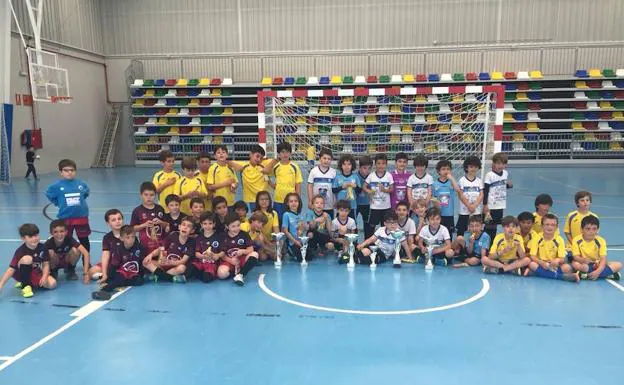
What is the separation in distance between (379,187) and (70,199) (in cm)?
388

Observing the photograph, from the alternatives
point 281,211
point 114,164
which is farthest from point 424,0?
point 114,164

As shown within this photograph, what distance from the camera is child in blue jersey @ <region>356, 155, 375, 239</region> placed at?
19.4 feet

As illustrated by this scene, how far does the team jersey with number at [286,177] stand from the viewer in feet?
19.1

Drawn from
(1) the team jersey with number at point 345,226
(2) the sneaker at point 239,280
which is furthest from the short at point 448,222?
(2) the sneaker at point 239,280

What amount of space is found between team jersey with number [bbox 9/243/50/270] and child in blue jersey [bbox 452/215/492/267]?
185 inches

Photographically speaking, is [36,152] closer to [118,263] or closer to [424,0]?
[118,263]

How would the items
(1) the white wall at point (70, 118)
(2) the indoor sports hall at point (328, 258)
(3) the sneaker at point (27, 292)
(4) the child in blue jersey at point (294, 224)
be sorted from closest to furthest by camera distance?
(2) the indoor sports hall at point (328, 258) < (3) the sneaker at point (27, 292) < (4) the child in blue jersey at point (294, 224) < (1) the white wall at point (70, 118)

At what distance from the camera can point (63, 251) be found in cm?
481

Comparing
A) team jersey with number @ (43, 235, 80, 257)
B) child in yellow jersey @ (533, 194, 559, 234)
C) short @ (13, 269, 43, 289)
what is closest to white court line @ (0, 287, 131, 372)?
short @ (13, 269, 43, 289)

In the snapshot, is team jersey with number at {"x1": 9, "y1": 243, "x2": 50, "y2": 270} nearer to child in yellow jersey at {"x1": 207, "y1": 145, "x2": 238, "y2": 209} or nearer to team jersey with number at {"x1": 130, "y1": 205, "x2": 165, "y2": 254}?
team jersey with number at {"x1": 130, "y1": 205, "x2": 165, "y2": 254}

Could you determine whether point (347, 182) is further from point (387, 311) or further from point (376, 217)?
point (387, 311)

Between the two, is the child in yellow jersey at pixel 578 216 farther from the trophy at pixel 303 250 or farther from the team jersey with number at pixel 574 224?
the trophy at pixel 303 250

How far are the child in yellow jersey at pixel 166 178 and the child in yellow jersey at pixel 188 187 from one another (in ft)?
0.28

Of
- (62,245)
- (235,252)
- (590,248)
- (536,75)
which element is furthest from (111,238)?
(536,75)
